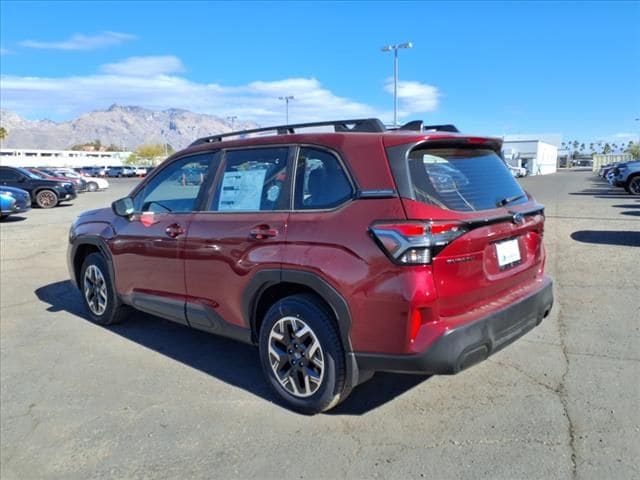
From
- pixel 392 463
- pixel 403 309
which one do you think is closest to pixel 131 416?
pixel 392 463

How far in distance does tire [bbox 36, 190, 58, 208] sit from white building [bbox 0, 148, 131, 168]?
250ft

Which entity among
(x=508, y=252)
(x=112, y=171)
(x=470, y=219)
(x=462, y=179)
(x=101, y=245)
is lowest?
(x=112, y=171)

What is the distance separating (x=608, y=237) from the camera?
9.21 m

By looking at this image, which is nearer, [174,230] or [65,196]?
[174,230]

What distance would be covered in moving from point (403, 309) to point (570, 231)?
327 inches

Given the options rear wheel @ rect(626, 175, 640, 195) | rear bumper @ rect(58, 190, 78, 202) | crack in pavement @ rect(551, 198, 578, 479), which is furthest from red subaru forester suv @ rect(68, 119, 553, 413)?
rear wheel @ rect(626, 175, 640, 195)

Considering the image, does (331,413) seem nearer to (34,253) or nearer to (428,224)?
(428,224)

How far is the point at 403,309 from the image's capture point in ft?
9.86

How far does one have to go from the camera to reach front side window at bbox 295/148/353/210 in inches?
133

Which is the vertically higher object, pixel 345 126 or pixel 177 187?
pixel 345 126

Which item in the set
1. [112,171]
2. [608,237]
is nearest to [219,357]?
[608,237]

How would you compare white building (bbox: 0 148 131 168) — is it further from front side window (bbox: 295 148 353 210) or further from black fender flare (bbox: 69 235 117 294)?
front side window (bbox: 295 148 353 210)

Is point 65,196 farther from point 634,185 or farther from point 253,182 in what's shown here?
point 634,185

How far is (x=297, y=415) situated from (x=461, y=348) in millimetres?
1252
